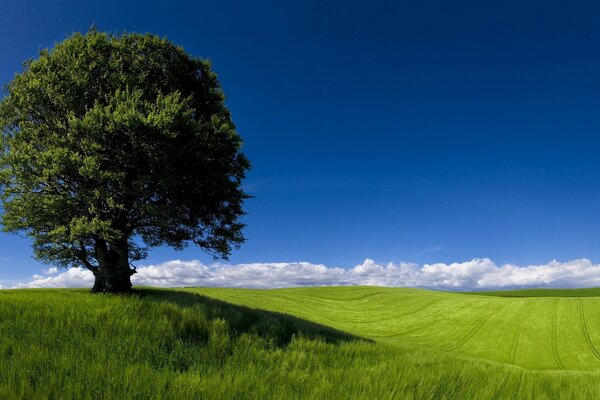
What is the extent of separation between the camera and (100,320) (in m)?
7.65

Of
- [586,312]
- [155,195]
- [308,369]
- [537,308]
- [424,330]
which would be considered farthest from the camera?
[537,308]

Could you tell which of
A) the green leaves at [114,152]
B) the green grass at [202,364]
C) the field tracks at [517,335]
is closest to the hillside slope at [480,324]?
the field tracks at [517,335]

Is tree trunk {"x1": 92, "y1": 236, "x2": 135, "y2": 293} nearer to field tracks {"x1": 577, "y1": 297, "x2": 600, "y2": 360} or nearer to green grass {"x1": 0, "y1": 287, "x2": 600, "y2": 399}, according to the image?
green grass {"x1": 0, "y1": 287, "x2": 600, "y2": 399}

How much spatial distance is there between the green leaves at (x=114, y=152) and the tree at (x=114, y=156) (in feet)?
0.21

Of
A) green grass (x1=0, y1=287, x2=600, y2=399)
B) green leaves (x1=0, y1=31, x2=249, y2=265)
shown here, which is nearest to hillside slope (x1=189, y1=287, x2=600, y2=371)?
green leaves (x1=0, y1=31, x2=249, y2=265)

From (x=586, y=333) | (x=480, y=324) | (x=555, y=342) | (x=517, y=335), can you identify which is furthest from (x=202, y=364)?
(x=586, y=333)

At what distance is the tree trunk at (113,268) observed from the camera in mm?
20641

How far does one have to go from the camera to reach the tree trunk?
20.6m

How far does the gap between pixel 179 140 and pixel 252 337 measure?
13636 millimetres

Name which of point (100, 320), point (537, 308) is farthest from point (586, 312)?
point (100, 320)

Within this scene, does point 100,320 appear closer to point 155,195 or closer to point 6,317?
point 6,317

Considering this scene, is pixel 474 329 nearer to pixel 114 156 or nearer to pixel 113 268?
pixel 113 268

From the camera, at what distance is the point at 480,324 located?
166ft

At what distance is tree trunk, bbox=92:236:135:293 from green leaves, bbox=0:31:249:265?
1.07m
